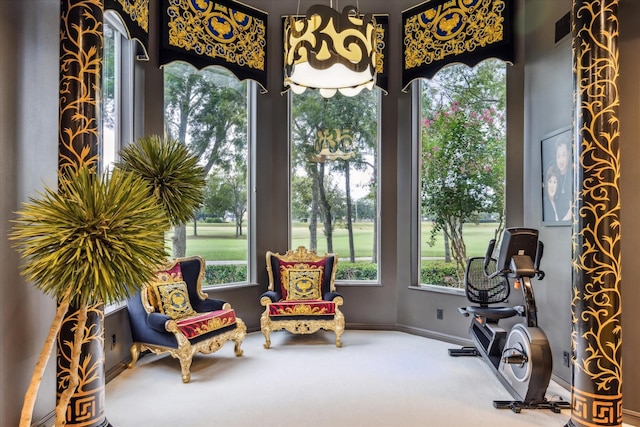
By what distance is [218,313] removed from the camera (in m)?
3.82

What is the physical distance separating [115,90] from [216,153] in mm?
1311

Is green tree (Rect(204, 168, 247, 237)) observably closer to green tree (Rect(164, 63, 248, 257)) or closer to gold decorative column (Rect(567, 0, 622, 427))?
green tree (Rect(164, 63, 248, 257))

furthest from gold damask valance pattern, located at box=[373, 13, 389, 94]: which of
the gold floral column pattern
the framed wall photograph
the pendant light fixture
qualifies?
the gold floral column pattern

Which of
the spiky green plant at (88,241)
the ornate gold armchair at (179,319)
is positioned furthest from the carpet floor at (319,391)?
the spiky green plant at (88,241)

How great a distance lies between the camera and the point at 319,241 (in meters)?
5.23

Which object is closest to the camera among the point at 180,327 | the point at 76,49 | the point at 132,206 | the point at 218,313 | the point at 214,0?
the point at 132,206

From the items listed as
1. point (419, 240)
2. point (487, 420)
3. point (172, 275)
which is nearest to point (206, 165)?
point (172, 275)

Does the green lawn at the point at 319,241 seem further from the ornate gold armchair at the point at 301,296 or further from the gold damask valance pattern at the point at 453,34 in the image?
the gold damask valance pattern at the point at 453,34

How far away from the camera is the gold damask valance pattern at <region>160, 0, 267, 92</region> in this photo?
414cm

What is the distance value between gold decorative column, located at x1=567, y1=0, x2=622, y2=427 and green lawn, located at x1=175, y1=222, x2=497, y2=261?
1812 mm

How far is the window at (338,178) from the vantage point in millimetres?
5105

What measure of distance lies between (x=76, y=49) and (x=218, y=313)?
99.7 inches

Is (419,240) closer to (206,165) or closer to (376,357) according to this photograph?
(376,357)

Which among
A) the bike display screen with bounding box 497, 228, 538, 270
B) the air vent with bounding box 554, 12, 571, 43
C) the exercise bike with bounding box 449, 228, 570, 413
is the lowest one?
the exercise bike with bounding box 449, 228, 570, 413
